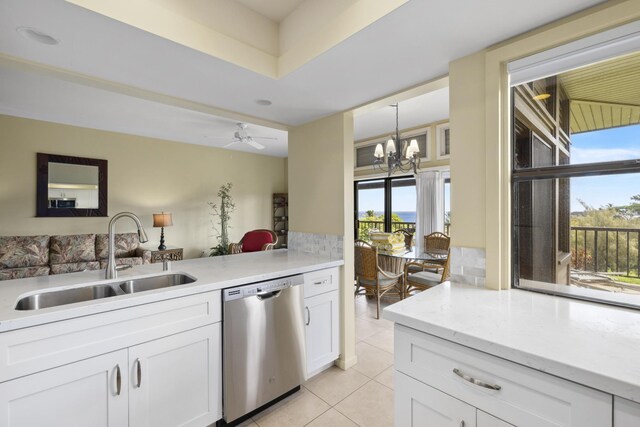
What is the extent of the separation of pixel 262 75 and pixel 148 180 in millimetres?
4496

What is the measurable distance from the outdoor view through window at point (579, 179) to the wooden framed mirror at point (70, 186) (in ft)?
19.3

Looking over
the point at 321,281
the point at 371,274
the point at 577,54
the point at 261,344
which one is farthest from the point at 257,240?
the point at 577,54

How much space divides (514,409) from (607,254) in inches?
38.2

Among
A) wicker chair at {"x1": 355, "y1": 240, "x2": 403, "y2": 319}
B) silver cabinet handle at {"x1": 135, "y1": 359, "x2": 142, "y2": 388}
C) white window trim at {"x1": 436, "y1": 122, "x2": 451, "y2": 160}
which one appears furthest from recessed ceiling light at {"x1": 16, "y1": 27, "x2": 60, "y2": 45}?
white window trim at {"x1": 436, "y1": 122, "x2": 451, "y2": 160}

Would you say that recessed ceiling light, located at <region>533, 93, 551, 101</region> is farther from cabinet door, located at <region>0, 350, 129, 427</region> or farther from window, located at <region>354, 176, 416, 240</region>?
window, located at <region>354, 176, 416, 240</region>

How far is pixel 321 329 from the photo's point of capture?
90.0 inches

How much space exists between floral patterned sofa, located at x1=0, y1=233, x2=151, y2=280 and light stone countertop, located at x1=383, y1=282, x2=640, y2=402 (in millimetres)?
4057

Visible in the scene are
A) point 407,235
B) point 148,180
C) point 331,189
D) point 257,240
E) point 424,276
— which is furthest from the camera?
point 148,180

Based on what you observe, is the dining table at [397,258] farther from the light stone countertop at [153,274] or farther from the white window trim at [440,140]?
the white window trim at [440,140]

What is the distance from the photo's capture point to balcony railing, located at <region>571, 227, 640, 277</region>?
1240 mm

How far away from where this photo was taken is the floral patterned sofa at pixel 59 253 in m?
3.88

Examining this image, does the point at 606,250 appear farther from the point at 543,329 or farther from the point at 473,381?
the point at 473,381

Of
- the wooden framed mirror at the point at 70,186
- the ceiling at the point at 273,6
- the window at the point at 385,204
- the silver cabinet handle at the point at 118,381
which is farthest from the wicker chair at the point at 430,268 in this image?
the wooden framed mirror at the point at 70,186

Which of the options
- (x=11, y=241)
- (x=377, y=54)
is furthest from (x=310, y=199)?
(x=11, y=241)
